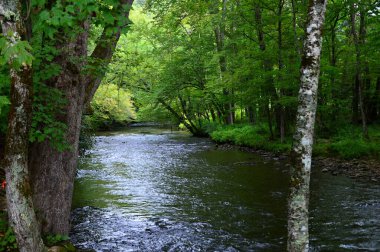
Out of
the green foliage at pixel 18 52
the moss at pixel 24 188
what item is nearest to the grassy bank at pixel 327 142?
the moss at pixel 24 188

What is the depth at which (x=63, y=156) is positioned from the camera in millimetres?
6496

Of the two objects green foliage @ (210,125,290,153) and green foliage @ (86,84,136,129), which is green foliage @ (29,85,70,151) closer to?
green foliage @ (86,84,136,129)

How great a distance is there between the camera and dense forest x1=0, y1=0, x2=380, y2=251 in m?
4.45

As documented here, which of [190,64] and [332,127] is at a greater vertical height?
[190,64]

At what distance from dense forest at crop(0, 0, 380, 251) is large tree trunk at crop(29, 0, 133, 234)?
0.02 meters

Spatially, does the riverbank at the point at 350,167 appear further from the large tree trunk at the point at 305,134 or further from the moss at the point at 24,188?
the moss at the point at 24,188

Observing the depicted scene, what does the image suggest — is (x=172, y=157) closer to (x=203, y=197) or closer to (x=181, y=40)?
(x=203, y=197)

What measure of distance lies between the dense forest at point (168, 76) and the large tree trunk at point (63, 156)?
0.06ft

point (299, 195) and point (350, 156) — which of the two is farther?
point (350, 156)

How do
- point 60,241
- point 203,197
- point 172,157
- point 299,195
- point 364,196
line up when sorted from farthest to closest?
point 172,157 → point 203,197 → point 364,196 → point 60,241 → point 299,195

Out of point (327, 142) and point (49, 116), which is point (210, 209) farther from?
point (327, 142)

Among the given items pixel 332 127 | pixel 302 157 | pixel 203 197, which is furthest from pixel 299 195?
pixel 332 127

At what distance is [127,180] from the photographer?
14164 mm

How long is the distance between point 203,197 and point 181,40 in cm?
2095
